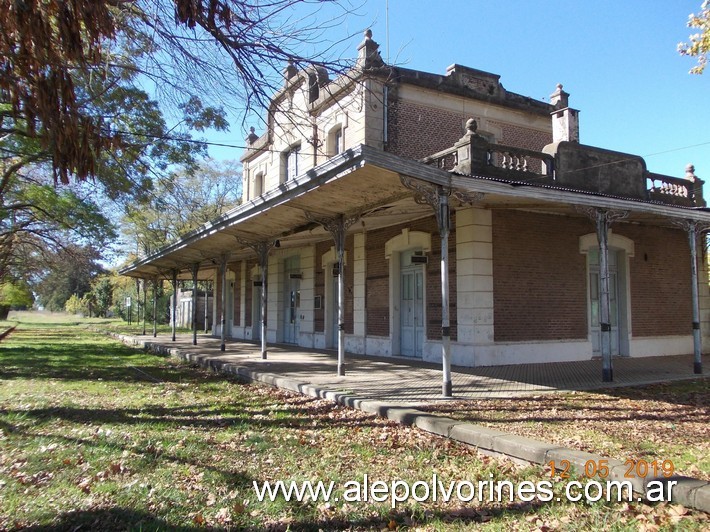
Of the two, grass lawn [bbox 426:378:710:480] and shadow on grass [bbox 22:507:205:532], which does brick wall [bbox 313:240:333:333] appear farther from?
shadow on grass [bbox 22:507:205:532]

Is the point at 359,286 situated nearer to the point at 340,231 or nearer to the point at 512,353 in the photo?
the point at 512,353

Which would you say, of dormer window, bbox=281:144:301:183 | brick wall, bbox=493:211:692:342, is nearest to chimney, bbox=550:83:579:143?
brick wall, bbox=493:211:692:342

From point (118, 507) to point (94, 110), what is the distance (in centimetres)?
817

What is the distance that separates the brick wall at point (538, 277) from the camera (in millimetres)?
11875

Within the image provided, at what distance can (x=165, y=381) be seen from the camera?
10898mm

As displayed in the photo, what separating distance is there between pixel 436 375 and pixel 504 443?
17.2 ft

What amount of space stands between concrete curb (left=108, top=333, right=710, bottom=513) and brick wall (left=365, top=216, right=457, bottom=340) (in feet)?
14.7

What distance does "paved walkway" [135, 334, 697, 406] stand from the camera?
330 inches

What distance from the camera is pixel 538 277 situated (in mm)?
12398

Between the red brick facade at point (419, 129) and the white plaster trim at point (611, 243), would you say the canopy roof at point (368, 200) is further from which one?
the red brick facade at point (419, 129)

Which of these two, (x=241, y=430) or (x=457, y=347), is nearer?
(x=241, y=430)

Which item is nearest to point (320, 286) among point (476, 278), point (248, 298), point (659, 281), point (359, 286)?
point (359, 286)

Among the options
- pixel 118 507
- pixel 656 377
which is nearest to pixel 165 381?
pixel 118 507

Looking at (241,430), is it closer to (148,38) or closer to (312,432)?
(312,432)
